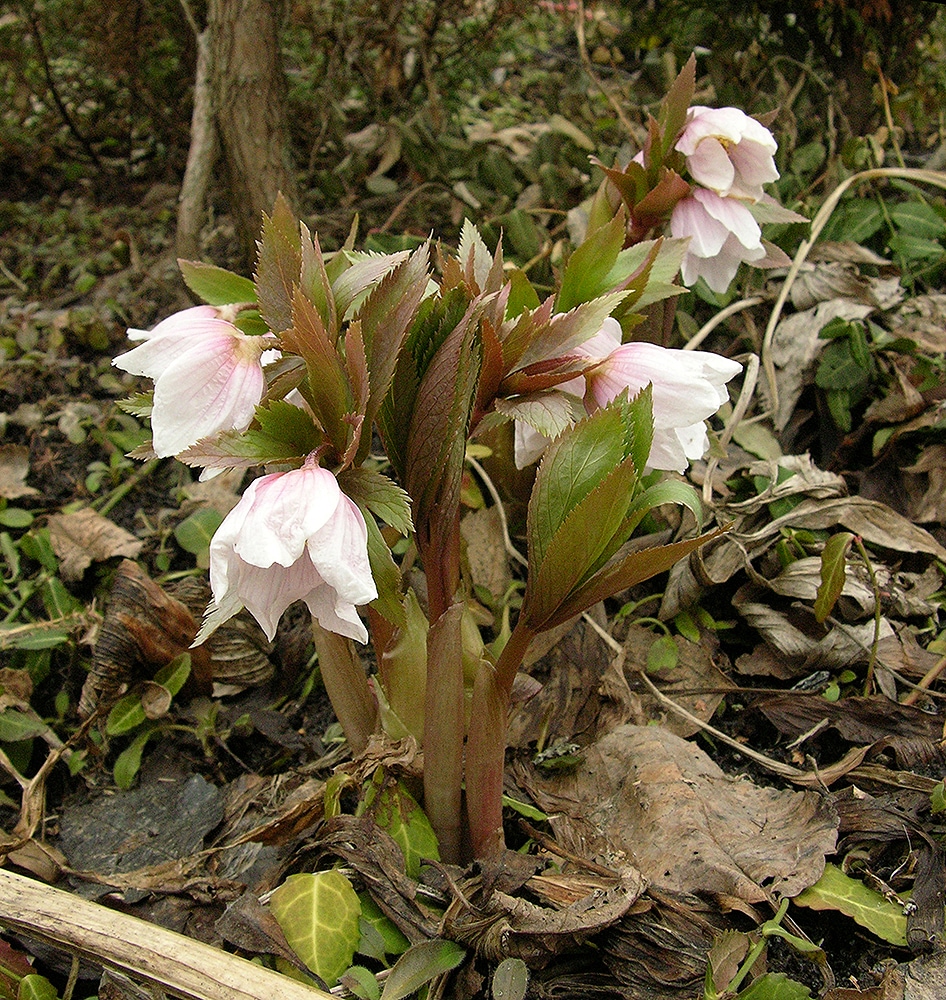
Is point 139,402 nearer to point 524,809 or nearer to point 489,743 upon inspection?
point 489,743

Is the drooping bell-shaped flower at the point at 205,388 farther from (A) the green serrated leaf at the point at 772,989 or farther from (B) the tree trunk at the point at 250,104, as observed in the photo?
(B) the tree trunk at the point at 250,104

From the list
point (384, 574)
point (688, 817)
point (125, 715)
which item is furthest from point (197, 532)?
point (688, 817)

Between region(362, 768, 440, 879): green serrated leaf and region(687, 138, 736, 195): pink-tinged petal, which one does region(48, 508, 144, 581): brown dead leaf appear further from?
region(687, 138, 736, 195): pink-tinged petal

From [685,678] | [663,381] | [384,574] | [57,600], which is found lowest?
[685,678]

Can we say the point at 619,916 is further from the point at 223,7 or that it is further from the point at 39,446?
the point at 223,7

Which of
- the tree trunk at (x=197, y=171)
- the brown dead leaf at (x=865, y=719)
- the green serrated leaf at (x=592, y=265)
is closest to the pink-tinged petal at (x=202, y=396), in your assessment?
the green serrated leaf at (x=592, y=265)

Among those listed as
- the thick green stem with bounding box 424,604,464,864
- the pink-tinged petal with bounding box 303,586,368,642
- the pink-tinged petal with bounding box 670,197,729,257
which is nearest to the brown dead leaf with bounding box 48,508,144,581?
the thick green stem with bounding box 424,604,464,864
